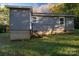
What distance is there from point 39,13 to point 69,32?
420 mm

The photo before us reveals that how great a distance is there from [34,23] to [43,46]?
296 mm

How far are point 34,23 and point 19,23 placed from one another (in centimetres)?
18

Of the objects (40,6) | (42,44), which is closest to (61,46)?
(42,44)

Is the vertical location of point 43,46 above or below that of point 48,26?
below

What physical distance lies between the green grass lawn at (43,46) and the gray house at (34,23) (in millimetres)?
76

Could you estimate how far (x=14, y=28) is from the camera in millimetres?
1568

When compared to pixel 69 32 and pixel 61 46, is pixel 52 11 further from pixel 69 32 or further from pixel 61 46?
pixel 61 46

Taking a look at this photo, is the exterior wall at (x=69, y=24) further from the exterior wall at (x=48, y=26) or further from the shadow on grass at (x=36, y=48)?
the shadow on grass at (x=36, y=48)

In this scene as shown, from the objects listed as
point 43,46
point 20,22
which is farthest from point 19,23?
point 43,46

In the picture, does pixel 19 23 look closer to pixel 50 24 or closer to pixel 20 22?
pixel 20 22

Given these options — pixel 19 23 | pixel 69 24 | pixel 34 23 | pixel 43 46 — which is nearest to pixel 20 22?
pixel 19 23

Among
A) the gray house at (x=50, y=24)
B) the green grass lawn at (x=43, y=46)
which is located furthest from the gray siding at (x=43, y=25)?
the green grass lawn at (x=43, y=46)

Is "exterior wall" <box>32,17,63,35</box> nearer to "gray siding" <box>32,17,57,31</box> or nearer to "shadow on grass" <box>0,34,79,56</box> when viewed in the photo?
"gray siding" <box>32,17,57,31</box>

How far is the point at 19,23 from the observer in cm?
157
